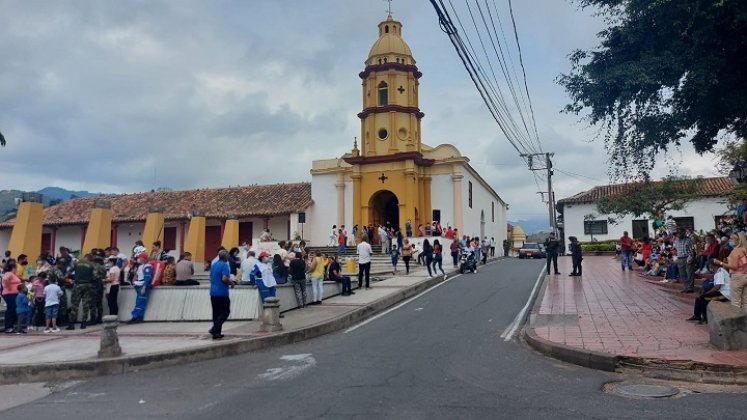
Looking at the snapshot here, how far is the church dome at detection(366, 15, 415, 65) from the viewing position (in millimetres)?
34375

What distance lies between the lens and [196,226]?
27.4m

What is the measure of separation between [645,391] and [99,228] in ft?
64.2

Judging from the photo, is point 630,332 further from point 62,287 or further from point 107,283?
point 62,287

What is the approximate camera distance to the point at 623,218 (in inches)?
1601

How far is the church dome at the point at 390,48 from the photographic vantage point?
34375mm

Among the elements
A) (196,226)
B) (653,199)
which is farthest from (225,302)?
(653,199)

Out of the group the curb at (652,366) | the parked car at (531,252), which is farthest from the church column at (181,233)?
the curb at (652,366)

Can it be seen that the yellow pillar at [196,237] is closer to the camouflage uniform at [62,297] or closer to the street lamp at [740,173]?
the camouflage uniform at [62,297]

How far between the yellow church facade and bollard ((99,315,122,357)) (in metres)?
23.6

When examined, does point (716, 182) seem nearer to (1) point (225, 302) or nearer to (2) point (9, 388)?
(1) point (225, 302)

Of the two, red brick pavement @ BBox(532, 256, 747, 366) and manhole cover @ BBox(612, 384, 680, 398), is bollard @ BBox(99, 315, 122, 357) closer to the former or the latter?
red brick pavement @ BBox(532, 256, 747, 366)

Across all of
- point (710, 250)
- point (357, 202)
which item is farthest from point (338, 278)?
point (357, 202)

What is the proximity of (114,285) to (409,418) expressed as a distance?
9946 mm

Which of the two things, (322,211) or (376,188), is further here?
(322,211)
